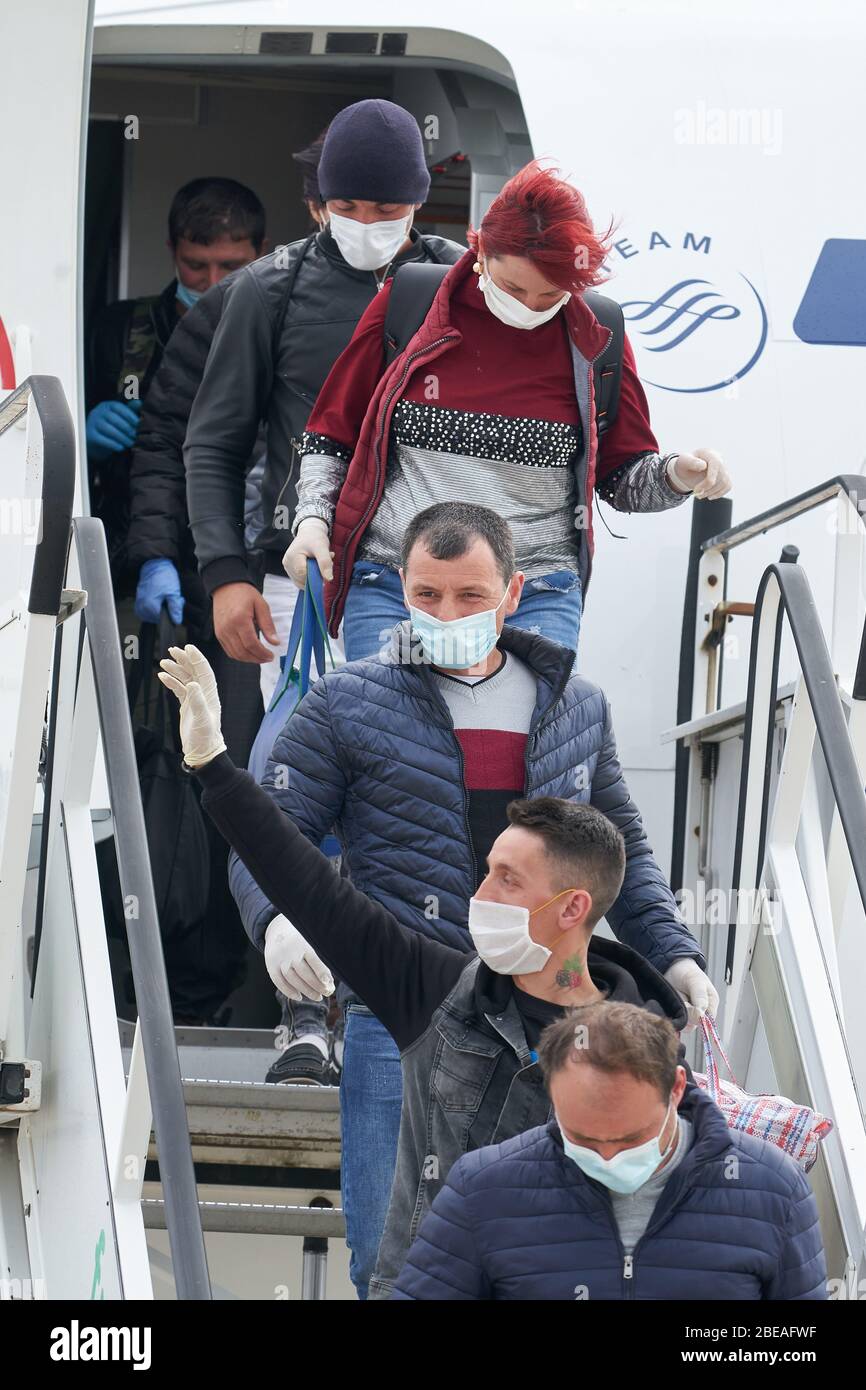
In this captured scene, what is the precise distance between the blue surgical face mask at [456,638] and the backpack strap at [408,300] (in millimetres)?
819

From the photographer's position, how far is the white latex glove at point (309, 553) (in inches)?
156

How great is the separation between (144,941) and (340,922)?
1.03ft

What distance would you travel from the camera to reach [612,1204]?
2877 millimetres

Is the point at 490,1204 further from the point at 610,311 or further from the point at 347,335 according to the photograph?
the point at 347,335

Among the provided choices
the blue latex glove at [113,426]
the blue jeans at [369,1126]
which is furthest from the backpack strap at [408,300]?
the blue latex glove at [113,426]

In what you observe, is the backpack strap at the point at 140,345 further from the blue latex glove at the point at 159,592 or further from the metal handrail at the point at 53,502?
the metal handrail at the point at 53,502

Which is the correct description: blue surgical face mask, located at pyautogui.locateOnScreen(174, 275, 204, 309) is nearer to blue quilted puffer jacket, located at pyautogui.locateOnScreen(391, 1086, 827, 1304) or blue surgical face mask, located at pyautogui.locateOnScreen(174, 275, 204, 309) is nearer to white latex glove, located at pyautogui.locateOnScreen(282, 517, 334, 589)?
white latex glove, located at pyautogui.locateOnScreen(282, 517, 334, 589)

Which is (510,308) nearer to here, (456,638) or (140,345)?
(456,638)

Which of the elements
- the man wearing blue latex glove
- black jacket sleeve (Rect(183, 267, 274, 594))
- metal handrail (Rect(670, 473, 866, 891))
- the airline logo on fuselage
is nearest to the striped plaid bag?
black jacket sleeve (Rect(183, 267, 274, 594))

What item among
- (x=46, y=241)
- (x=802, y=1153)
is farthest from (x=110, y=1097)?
(x=46, y=241)

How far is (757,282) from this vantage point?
605cm

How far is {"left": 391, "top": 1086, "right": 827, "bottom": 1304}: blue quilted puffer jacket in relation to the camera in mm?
2832

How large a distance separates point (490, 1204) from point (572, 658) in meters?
1.13
